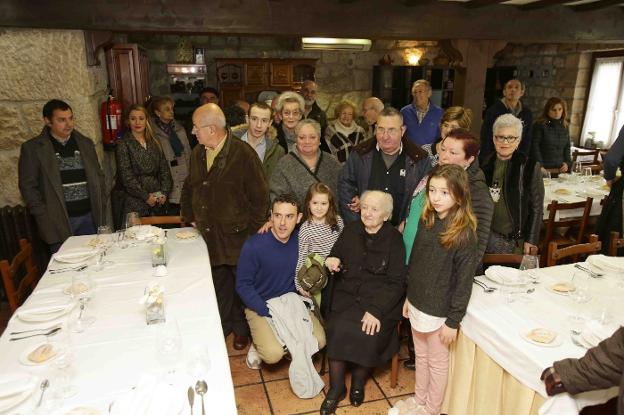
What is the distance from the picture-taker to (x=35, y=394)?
5.02 ft

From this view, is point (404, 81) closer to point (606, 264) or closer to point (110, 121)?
point (110, 121)

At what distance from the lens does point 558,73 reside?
7.34 metres

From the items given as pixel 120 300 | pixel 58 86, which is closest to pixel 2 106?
pixel 58 86

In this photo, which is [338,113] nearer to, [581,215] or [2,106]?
[581,215]

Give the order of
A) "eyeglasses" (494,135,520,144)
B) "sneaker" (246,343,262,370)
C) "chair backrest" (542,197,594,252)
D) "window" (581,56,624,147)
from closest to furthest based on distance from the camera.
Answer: "eyeglasses" (494,135,520,144) < "sneaker" (246,343,262,370) < "chair backrest" (542,197,594,252) < "window" (581,56,624,147)

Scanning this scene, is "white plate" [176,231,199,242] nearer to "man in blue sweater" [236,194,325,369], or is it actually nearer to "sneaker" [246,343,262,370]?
"man in blue sweater" [236,194,325,369]

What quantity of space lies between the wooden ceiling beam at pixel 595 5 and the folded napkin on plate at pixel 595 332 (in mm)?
3934

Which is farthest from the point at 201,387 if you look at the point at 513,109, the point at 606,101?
the point at 606,101

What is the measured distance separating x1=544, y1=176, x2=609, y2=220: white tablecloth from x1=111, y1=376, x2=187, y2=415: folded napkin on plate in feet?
11.8

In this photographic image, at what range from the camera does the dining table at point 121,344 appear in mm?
1520

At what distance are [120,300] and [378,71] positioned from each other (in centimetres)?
700

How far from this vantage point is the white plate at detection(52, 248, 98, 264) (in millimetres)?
2666

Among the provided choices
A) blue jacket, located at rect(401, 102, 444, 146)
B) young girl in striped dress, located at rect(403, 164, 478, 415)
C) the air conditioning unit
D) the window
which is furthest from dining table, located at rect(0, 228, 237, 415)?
the window

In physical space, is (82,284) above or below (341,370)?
above
